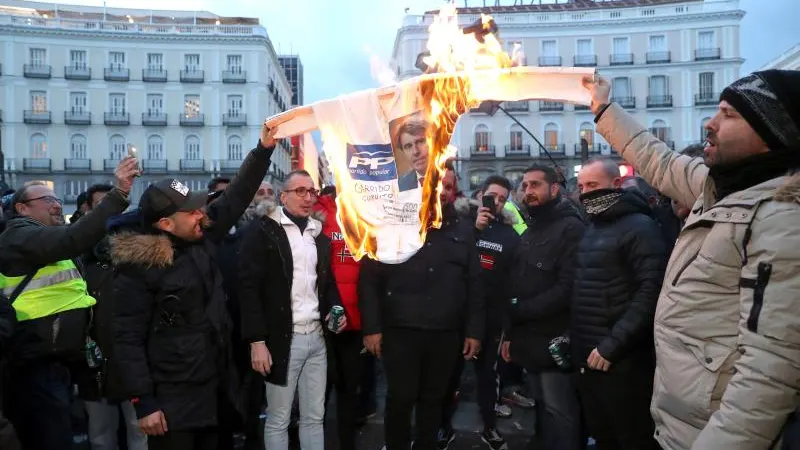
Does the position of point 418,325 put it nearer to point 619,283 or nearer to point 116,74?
point 619,283

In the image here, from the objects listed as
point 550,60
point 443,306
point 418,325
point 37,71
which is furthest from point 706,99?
point 37,71

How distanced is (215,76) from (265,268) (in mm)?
47123

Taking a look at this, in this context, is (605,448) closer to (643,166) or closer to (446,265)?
(446,265)

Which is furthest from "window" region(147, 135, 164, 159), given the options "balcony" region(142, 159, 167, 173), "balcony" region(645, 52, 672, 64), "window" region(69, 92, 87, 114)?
"balcony" region(645, 52, 672, 64)

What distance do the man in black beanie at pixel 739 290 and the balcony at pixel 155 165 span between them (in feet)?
158

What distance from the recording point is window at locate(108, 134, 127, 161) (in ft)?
151

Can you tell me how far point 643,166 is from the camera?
9.21 ft

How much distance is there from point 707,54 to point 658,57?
3.59 metres

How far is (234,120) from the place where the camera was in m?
46.8

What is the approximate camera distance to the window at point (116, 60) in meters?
46.2

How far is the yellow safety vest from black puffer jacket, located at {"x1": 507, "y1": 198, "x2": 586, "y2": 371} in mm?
3005

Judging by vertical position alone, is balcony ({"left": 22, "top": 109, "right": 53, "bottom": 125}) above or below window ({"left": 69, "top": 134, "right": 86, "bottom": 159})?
above

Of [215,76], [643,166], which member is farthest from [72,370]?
[215,76]

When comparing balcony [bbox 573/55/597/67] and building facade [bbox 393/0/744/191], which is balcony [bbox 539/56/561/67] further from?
balcony [bbox 573/55/597/67]
